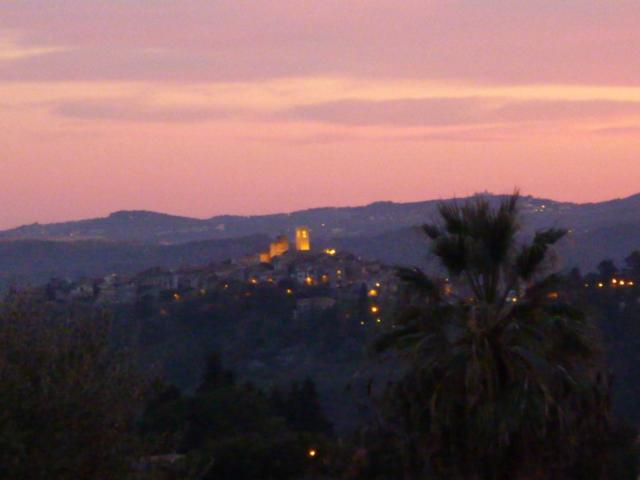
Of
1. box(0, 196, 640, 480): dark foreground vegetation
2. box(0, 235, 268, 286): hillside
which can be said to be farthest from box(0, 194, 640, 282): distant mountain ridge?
box(0, 196, 640, 480): dark foreground vegetation

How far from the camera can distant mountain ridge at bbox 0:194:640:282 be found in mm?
88562

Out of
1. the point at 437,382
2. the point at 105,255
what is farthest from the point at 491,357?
the point at 105,255

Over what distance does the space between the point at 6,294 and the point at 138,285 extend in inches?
3155

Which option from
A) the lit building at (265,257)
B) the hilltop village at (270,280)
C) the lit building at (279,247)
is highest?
the lit building at (279,247)

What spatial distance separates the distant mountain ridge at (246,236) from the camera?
88.6 meters

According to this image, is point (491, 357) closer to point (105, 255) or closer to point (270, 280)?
point (270, 280)

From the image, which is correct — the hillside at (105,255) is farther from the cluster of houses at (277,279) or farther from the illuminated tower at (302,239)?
the cluster of houses at (277,279)

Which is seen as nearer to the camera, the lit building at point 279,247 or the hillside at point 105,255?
the hillside at point 105,255

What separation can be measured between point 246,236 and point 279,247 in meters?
21.4

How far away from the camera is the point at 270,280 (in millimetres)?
88312

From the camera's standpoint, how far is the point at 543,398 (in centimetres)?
1153

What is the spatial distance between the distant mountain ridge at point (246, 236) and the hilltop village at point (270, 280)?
12.3 ft

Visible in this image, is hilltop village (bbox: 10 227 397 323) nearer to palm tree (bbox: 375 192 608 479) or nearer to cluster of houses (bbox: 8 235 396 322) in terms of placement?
cluster of houses (bbox: 8 235 396 322)

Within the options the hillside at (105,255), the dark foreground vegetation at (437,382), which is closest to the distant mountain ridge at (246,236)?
the hillside at (105,255)
